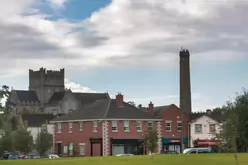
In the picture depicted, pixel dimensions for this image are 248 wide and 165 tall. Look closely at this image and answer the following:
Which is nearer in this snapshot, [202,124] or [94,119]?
[94,119]

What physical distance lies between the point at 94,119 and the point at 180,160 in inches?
1755

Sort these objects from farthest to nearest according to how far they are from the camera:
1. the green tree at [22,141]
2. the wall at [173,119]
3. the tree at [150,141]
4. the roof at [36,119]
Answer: the roof at [36,119], the green tree at [22,141], the wall at [173,119], the tree at [150,141]

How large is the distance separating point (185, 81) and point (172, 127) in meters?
30.6

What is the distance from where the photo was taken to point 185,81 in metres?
135

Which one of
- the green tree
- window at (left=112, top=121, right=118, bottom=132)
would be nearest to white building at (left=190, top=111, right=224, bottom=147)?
window at (left=112, top=121, right=118, bottom=132)

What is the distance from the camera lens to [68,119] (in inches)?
4154

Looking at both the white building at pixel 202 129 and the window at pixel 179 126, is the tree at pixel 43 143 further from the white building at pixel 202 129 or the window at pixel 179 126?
the white building at pixel 202 129

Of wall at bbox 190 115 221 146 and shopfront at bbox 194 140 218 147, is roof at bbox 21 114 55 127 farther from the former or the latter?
shopfront at bbox 194 140 218 147

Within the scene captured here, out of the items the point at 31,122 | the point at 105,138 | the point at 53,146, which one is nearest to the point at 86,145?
the point at 105,138

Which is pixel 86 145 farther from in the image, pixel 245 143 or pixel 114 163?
pixel 114 163

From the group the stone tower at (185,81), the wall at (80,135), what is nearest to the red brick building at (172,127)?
the wall at (80,135)

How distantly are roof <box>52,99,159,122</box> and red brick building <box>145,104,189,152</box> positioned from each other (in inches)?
104

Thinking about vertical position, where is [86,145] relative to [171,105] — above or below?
below

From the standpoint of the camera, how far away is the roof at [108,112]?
100 m
